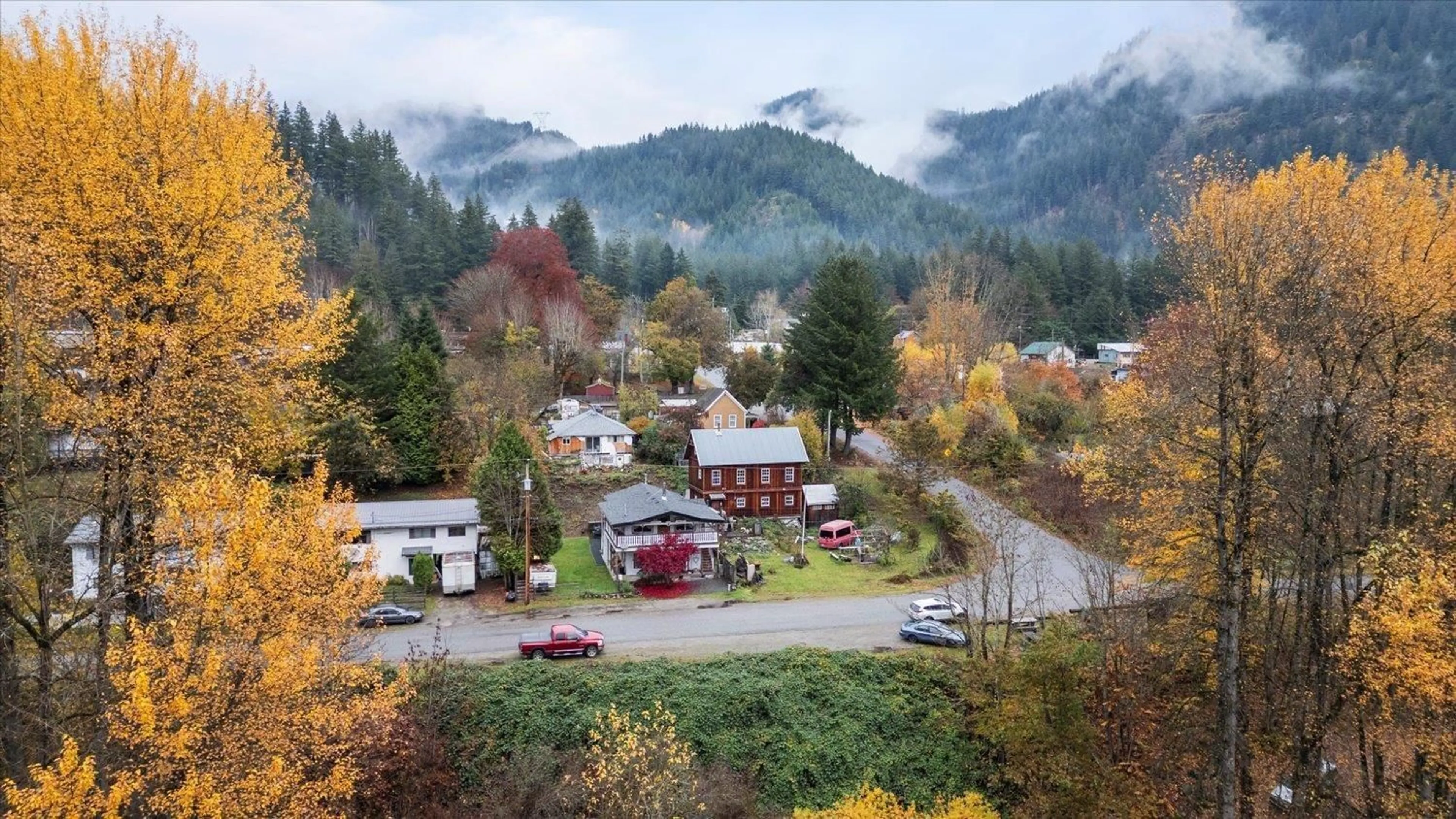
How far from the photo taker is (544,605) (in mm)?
23625

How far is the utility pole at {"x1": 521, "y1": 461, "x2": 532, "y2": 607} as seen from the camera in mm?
23188

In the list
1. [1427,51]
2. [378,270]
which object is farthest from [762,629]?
[1427,51]

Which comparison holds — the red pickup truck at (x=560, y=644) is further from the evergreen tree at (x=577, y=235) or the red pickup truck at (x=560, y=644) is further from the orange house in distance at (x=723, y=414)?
the evergreen tree at (x=577, y=235)

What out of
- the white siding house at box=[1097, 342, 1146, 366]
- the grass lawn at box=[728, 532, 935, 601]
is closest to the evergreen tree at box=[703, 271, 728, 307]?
the white siding house at box=[1097, 342, 1146, 366]

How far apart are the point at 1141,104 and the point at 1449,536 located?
696ft

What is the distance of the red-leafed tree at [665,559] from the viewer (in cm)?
2509

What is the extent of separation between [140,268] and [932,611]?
66.1ft

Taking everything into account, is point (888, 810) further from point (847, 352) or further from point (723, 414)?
point (847, 352)

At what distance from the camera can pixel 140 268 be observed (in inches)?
388

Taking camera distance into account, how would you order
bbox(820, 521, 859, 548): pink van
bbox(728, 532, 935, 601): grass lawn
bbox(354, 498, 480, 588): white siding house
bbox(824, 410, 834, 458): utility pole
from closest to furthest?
bbox(354, 498, 480, 588): white siding house
bbox(728, 532, 935, 601): grass lawn
bbox(820, 521, 859, 548): pink van
bbox(824, 410, 834, 458): utility pole

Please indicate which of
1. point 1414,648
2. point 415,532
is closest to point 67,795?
point 1414,648

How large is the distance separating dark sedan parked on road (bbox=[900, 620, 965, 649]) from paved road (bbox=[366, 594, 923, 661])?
448mm

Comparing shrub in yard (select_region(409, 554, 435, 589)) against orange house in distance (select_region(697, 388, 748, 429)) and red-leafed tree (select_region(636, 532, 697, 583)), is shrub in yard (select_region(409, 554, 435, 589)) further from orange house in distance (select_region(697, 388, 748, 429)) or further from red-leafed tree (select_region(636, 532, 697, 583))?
orange house in distance (select_region(697, 388, 748, 429))

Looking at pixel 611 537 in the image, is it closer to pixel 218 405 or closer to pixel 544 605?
pixel 544 605
